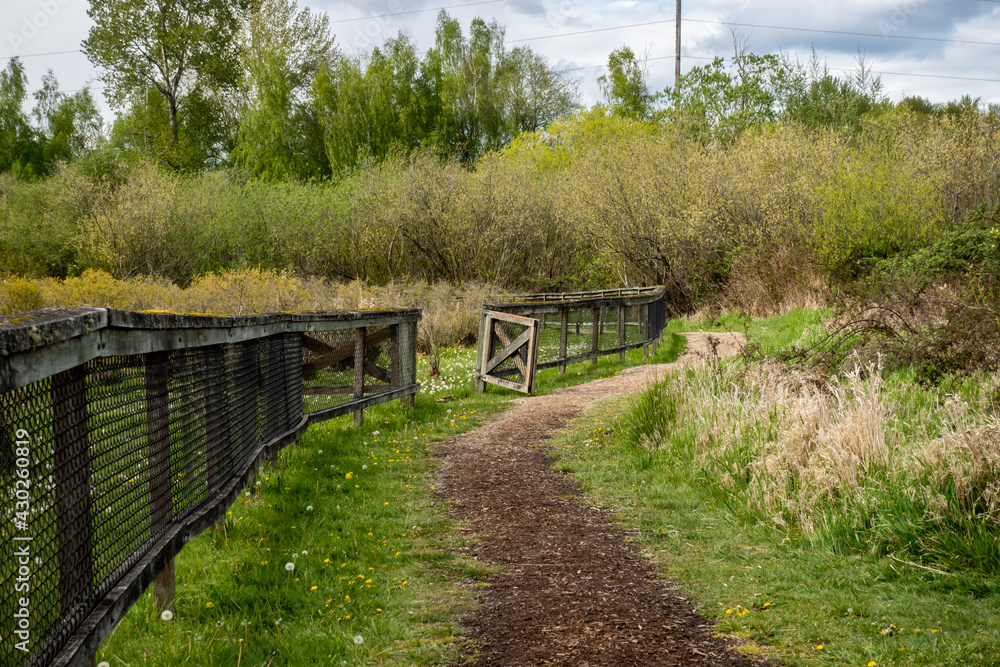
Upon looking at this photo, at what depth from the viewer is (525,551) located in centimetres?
552

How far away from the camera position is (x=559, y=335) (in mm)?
14539

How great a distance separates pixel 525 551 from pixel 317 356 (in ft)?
14.1

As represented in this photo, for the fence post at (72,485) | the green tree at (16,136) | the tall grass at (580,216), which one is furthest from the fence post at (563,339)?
the green tree at (16,136)

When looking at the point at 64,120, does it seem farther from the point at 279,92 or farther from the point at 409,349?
the point at 409,349

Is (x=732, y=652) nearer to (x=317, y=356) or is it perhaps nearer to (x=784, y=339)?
(x=317, y=356)

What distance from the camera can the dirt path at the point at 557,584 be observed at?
3.90m

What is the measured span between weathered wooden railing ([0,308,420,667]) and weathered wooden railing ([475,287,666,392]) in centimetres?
676

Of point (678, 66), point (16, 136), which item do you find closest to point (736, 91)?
point (678, 66)

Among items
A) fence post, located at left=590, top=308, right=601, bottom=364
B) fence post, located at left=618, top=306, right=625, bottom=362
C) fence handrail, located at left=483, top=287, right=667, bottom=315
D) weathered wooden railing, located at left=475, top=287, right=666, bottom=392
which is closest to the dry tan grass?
weathered wooden railing, located at left=475, top=287, right=666, bottom=392

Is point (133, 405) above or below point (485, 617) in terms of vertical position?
above

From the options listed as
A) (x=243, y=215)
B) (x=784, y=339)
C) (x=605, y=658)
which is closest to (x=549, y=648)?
(x=605, y=658)

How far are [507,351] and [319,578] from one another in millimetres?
8045

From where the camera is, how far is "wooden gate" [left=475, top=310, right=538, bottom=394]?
1264cm

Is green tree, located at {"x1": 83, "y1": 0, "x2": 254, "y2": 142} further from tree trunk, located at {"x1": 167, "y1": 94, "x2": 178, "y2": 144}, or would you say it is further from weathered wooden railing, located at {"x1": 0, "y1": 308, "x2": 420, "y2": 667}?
weathered wooden railing, located at {"x1": 0, "y1": 308, "x2": 420, "y2": 667}
